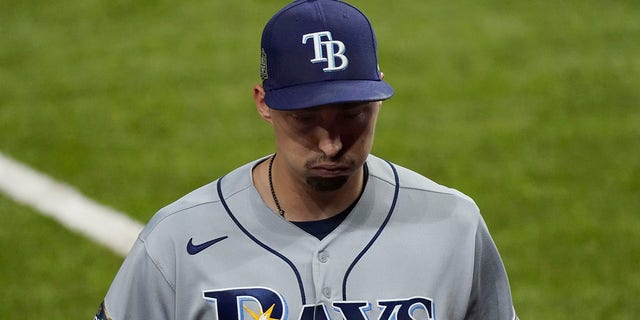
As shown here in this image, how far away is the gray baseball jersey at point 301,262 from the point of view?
325cm

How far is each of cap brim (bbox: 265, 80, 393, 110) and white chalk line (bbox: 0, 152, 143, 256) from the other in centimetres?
389

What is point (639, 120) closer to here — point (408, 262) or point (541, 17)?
point (541, 17)

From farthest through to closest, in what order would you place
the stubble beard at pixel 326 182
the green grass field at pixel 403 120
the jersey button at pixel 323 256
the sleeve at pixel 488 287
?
1. the green grass field at pixel 403 120
2. the sleeve at pixel 488 287
3. the jersey button at pixel 323 256
4. the stubble beard at pixel 326 182

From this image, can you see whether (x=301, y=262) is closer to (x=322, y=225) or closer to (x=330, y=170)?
(x=322, y=225)

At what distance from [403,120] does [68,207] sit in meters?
2.32

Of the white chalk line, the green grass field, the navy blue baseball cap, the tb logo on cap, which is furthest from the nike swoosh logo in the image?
the white chalk line

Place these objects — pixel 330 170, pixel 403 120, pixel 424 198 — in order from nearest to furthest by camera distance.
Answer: pixel 330 170
pixel 424 198
pixel 403 120

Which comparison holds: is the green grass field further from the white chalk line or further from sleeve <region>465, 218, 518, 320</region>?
sleeve <region>465, 218, 518, 320</region>

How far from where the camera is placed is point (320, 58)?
308cm

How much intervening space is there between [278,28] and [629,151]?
4.91 meters

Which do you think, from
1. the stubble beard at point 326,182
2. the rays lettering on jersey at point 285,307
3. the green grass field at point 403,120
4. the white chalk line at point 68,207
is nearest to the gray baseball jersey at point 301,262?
the rays lettering on jersey at point 285,307

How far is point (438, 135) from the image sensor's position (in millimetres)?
7730

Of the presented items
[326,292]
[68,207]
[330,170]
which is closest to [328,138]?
[330,170]

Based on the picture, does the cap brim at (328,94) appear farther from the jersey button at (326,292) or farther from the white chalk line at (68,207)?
the white chalk line at (68,207)
